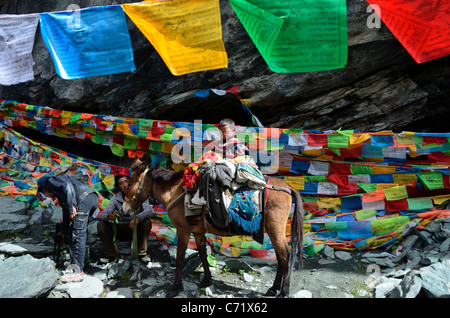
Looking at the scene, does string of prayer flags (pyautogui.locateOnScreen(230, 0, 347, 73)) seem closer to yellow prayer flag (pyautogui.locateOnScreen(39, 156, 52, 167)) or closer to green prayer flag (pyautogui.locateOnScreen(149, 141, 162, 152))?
green prayer flag (pyautogui.locateOnScreen(149, 141, 162, 152))

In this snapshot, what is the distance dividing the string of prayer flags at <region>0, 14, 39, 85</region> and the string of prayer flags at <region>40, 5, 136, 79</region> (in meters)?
0.57

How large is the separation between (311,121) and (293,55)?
11.3ft

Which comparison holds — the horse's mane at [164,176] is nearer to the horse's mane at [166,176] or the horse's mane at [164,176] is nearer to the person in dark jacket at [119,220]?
the horse's mane at [166,176]

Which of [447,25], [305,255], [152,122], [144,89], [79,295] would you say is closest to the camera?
[79,295]

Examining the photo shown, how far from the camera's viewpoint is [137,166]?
5.21 meters

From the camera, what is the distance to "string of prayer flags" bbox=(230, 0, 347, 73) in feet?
17.0

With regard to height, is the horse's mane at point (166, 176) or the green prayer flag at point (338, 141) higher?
the horse's mane at point (166, 176)

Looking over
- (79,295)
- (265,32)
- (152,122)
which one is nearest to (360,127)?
(265,32)

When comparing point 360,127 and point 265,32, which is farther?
point 360,127

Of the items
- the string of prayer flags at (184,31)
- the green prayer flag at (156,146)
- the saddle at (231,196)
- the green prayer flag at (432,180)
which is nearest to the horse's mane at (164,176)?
the saddle at (231,196)

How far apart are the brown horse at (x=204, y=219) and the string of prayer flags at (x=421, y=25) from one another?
2918 millimetres

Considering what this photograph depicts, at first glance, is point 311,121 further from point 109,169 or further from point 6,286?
point 6,286

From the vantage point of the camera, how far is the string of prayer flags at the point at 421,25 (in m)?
5.07

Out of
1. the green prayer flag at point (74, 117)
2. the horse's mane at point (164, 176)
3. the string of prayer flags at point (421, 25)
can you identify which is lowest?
the horse's mane at point (164, 176)
